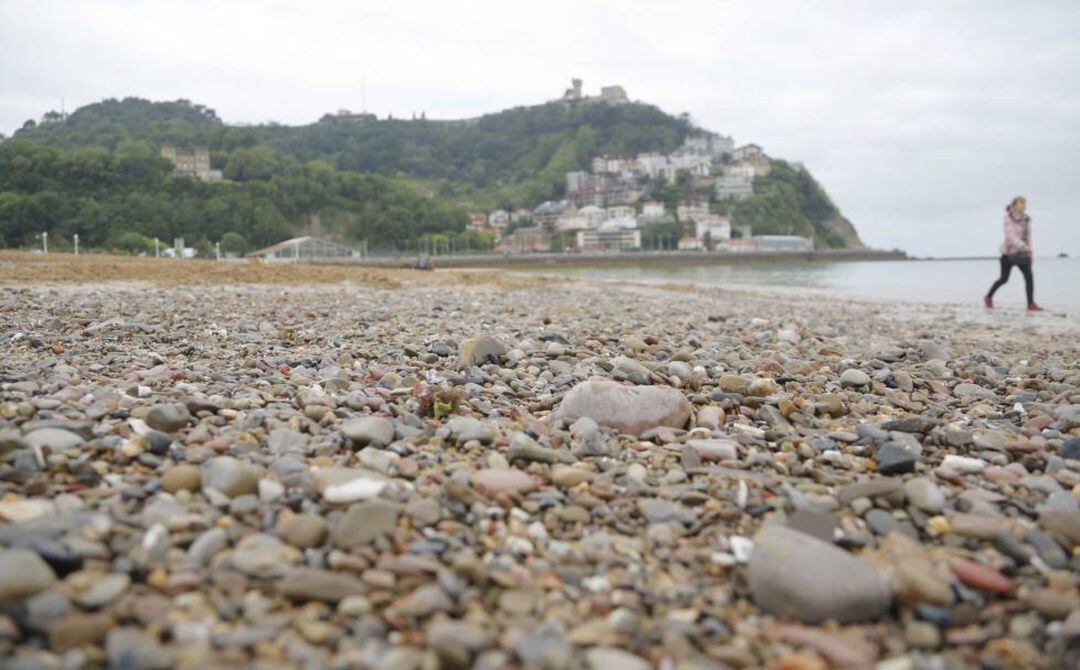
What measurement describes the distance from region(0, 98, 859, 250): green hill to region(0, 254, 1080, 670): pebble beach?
7341 cm

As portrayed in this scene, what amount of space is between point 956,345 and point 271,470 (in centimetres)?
775

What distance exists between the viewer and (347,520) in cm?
190

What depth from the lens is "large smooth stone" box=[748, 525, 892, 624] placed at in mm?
1674

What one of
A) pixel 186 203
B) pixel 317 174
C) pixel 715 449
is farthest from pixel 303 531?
pixel 317 174

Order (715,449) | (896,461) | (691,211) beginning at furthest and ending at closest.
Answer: (691,211)
(715,449)
(896,461)

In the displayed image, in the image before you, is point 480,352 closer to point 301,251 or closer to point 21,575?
point 21,575

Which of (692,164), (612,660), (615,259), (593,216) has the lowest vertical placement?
(612,660)

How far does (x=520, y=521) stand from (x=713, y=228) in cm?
12655

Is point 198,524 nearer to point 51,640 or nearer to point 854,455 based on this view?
point 51,640

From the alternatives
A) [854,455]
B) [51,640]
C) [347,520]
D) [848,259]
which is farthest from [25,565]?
[848,259]

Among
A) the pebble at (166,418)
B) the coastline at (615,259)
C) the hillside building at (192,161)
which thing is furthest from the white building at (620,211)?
the pebble at (166,418)

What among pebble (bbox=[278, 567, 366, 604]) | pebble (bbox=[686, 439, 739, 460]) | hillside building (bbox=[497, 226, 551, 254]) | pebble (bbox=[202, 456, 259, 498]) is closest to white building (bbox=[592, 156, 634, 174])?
hillside building (bbox=[497, 226, 551, 254])

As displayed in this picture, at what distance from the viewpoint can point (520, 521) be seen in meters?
2.10

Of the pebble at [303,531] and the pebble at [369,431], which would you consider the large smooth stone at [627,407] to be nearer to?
the pebble at [369,431]
